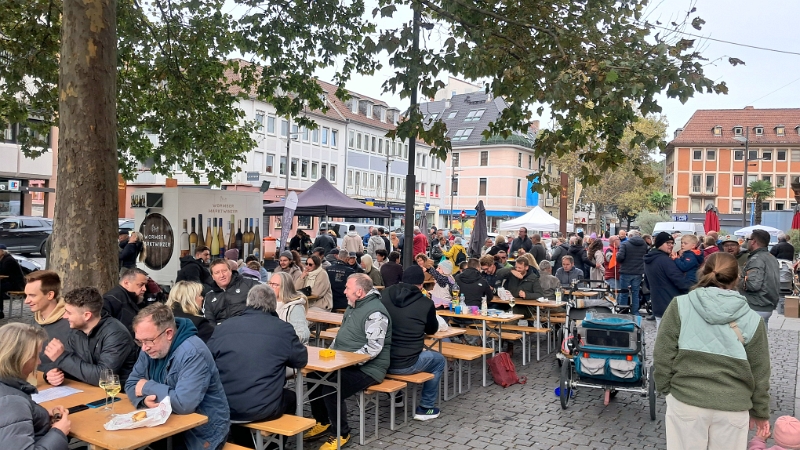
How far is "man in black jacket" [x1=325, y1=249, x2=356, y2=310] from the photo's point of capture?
35.2 ft

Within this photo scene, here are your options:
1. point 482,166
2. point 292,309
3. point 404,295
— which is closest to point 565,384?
point 404,295

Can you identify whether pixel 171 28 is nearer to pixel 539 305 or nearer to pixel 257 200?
pixel 257 200

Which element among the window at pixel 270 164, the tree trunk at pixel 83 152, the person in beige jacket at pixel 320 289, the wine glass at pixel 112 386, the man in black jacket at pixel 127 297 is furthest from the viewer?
the window at pixel 270 164

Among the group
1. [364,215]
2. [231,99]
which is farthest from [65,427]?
[364,215]

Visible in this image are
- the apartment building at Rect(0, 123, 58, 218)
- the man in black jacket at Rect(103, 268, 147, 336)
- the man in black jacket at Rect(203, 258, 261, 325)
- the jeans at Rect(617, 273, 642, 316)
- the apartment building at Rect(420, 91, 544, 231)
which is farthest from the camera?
the apartment building at Rect(420, 91, 544, 231)

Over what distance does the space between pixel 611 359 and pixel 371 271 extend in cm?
602

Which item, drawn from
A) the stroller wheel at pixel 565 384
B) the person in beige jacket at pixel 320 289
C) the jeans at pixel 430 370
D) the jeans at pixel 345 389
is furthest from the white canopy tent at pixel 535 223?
the jeans at pixel 345 389

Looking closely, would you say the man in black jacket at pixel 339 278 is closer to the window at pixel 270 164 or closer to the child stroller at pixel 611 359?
the child stroller at pixel 611 359

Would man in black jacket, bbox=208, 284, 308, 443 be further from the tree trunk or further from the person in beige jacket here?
the person in beige jacket

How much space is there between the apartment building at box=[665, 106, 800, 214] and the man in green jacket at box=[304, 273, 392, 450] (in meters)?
76.4

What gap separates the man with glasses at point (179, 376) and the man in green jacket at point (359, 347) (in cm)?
178

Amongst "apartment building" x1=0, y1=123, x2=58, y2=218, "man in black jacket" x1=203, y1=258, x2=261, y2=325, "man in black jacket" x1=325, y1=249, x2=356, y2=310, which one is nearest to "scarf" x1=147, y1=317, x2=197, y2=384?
"man in black jacket" x1=203, y1=258, x2=261, y2=325

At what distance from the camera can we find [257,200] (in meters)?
15.1

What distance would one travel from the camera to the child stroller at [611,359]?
6.73m
